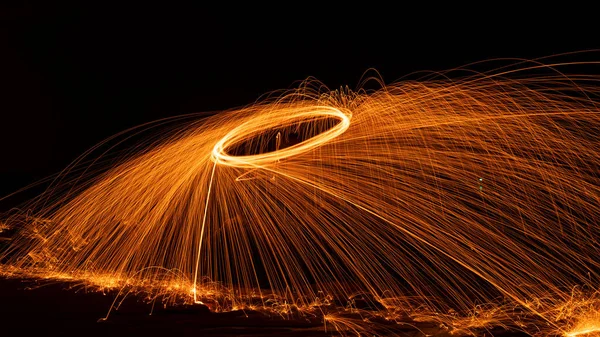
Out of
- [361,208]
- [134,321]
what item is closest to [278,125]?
[361,208]

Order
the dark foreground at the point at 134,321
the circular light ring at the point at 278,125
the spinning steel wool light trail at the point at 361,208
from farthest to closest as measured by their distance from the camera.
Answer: the circular light ring at the point at 278,125 < the spinning steel wool light trail at the point at 361,208 < the dark foreground at the point at 134,321

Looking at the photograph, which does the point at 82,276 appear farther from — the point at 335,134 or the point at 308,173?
the point at 335,134

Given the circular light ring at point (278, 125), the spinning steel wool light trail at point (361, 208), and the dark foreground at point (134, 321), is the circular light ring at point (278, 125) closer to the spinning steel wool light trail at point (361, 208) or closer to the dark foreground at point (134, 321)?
the spinning steel wool light trail at point (361, 208)

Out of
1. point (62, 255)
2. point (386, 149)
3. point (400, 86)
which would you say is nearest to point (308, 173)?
point (386, 149)

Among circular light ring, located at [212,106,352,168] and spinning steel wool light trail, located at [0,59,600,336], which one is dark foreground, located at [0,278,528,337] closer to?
spinning steel wool light trail, located at [0,59,600,336]

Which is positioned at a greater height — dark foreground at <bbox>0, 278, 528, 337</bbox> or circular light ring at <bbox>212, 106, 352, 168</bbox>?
circular light ring at <bbox>212, 106, 352, 168</bbox>

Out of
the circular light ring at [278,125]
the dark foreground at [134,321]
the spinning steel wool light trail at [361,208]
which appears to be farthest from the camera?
the circular light ring at [278,125]

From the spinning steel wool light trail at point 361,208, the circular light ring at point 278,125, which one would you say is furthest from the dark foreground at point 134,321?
the circular light ring at point 278,125

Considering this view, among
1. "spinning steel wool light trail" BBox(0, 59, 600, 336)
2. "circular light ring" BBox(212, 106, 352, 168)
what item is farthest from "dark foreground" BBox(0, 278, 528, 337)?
"circular light ring" BBox(212, 106, 352, 168)
